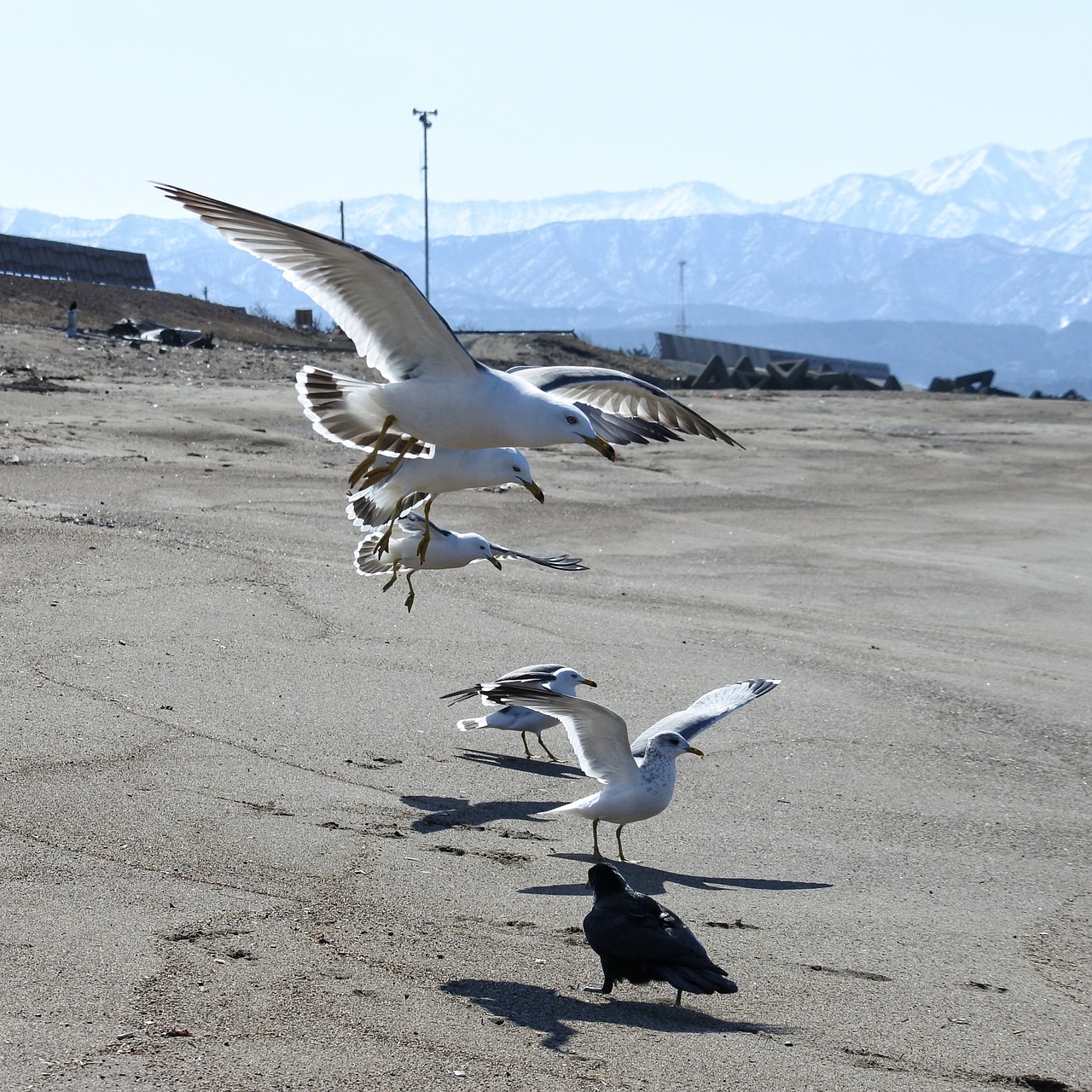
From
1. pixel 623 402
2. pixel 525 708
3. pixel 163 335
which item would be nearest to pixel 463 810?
pixel 525 708

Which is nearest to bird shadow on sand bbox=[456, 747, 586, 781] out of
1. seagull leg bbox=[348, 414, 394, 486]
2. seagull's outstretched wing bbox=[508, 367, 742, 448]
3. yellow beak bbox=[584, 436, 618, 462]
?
seagull leg bbox=[348, 414, 394, 486]

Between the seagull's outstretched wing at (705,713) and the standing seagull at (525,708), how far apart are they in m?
0.42

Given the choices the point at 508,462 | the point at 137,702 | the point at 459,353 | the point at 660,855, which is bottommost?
the point at 660,855

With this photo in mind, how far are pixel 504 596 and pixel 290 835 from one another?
15.1ft

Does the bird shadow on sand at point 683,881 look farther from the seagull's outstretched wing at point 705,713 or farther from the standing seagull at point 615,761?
the seagull's outstretched wing at point 705,713

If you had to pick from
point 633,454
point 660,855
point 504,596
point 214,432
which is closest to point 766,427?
point 633,454

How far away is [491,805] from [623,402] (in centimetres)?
281

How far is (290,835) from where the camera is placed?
5574 millimetres

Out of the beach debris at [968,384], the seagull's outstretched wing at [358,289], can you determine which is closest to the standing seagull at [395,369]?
the seagull's outstretched wing at [358,289]

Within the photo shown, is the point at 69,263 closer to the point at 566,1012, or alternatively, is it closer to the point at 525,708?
the point at 525,708

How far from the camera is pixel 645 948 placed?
4.51 metres

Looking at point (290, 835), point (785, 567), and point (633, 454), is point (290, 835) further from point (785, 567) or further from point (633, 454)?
point (633, 454)

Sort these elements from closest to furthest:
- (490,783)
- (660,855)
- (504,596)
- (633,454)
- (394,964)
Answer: (394,964) < (660,855) < (490,783) < (504,596) < (633,454)

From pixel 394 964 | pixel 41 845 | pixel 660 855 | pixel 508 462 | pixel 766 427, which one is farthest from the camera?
pixel 766 427
